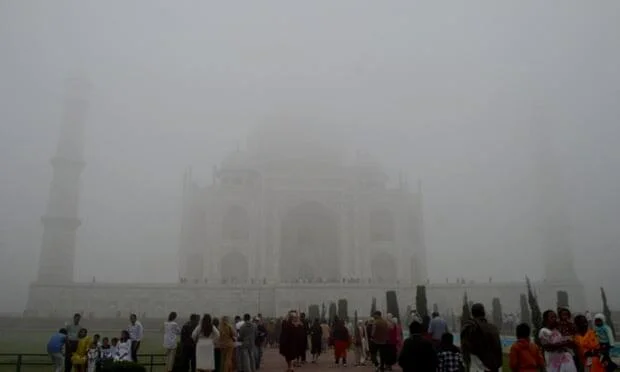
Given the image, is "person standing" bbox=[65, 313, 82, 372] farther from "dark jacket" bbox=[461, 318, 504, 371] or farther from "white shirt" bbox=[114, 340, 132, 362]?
"dark jacket" bbox=[461, 318, 504, 371]

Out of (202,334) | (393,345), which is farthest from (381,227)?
(202,334)

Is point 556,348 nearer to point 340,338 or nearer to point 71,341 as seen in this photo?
point 340,338

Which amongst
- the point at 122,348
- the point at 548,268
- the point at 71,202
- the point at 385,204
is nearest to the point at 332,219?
the point at 385,204

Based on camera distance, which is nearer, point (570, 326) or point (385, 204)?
point (570, 326)

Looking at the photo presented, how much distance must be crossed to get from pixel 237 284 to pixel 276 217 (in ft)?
19.7

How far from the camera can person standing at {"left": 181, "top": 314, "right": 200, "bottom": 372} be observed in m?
7.63

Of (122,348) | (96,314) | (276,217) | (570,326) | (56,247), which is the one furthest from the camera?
(276,217)

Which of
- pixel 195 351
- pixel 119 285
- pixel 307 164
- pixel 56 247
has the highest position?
pixel 307 164

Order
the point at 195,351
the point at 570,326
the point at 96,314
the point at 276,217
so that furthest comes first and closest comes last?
the point at 276,217, the point at 96,314, the point at 195,351, the point at 570,326

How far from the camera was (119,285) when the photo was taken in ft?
97.7


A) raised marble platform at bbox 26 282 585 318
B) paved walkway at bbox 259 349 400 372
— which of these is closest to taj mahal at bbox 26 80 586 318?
raised marble platform at bbox 26 282 585 318

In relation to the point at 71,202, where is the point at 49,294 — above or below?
below

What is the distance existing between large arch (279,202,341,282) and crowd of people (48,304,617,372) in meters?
→ 25.0

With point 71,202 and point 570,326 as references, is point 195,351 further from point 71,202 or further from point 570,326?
point 71,202
